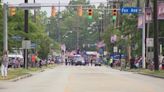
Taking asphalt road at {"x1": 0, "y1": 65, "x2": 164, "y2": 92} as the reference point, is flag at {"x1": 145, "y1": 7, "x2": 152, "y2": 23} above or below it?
above

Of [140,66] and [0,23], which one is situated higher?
[0,23]

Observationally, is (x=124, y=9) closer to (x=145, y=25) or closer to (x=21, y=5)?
(x=145, y=25)

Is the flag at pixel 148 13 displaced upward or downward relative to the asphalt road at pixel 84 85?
upward

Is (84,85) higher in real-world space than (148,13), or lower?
lower

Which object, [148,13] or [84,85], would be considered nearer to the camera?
[84,85]

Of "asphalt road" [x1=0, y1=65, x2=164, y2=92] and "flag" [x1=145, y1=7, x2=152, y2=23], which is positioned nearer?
"asphalt road" [x1=0, y1=65, x2=164, y2=92]

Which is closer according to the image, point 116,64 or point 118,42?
point 116,64

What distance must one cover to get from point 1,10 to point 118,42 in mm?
56048

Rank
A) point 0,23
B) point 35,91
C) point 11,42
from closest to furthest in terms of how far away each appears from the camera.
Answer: point 35,91, point 0,23, point 11,42

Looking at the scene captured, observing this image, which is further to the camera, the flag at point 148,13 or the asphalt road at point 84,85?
the flag at point 148,13

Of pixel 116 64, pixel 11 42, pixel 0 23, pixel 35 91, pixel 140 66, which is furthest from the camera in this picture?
pixel 116 64

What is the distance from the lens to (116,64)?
9575 centimetres

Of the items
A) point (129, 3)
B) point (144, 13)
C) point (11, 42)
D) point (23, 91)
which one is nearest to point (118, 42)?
point (129, 3)

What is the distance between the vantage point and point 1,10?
4984 centimetres
